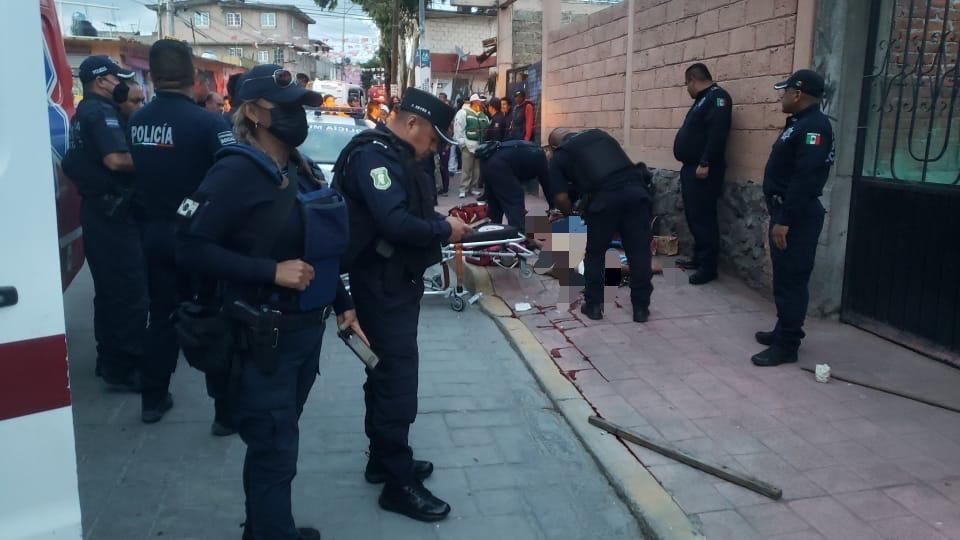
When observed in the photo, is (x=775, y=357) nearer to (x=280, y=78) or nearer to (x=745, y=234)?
(x=745, y=234)

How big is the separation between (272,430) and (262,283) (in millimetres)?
542

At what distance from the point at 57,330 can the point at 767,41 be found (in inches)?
250

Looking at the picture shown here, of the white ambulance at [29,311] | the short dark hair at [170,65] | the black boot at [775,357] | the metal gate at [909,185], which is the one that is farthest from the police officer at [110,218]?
the metal gate at [909,185]

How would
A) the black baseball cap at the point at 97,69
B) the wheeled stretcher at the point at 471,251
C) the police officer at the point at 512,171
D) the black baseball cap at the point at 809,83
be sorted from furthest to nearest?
the police officer at the point at 512,171
the wheeled stretcher at the point at 471,251
the black baseball cap at the point at 809,83
the black baseball cap at the point at 97,69

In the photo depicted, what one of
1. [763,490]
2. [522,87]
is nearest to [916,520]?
[763,490]

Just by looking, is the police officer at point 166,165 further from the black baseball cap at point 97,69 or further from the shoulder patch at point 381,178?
the shoulder patch at point 381,178

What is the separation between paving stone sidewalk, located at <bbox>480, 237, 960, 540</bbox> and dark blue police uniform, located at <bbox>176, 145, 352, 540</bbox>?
1859mm

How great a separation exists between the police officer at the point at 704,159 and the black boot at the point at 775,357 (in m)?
2.13

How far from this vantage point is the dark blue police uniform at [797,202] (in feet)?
16.4

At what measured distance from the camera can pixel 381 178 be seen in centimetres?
329

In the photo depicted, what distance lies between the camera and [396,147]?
11.2 feet

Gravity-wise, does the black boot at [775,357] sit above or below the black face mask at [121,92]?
below

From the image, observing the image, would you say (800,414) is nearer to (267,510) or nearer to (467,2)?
(267,510)

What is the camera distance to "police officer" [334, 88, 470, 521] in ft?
11.0
